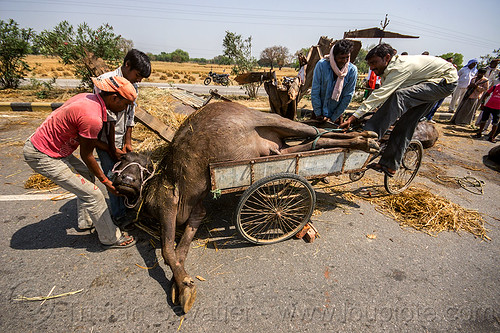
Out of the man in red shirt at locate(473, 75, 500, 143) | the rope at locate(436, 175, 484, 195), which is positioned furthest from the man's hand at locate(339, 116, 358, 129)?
the man in red shirt at locate(473, 75, 500, 143)

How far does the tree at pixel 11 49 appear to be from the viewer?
10461 millimetres

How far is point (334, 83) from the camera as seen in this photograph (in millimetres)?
4055

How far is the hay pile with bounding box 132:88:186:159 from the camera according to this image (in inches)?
131

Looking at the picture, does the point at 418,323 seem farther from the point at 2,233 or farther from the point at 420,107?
the point at 2,233

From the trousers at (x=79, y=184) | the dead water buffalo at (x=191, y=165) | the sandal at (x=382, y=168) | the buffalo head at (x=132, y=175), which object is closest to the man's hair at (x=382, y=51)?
the dead water buffalo at (x=191, y=165)

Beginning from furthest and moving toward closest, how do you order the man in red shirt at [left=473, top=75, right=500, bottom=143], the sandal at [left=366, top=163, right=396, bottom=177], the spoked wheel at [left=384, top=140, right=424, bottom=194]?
1. the man in red shirt at [left=473, top=75, right=500, bottom=143]
2. the spoked wheel at [left=384, top=140, right=424, bottom=194]
3. the sandal at [left=366, top=163, right=396, bottom=177]

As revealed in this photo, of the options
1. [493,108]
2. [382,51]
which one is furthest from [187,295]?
[493,108]

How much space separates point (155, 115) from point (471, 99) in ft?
37.3

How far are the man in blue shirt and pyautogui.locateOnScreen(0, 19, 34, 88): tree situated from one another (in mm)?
14151

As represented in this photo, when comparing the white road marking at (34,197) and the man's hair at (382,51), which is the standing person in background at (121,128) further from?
the man's hair at (382,51)

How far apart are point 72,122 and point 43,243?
1709 mm

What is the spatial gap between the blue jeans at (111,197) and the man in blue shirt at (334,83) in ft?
11.1

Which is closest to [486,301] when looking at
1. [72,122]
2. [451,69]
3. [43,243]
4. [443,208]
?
[443,208]

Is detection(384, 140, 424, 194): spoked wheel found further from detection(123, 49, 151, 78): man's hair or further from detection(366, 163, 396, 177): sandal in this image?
detection(123, 49, 151, 78): man's hair
